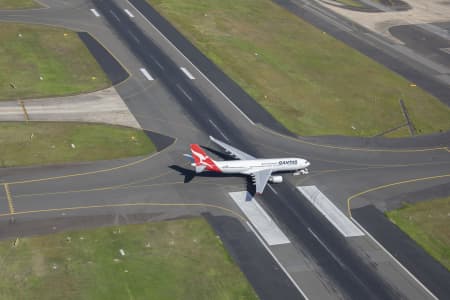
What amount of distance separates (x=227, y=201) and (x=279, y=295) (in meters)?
24.6

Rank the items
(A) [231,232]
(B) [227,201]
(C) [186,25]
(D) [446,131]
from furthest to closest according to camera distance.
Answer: (C) [186,25] → (D) [446,131] → (B) [227,201] → (A) [231,232]

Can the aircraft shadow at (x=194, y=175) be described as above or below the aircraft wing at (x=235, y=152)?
below

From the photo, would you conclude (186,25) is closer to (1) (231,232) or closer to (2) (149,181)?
(2) (149,181)

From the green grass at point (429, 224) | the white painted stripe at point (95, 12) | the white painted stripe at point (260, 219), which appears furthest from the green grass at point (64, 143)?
the white painted stripe at point (95, 12)

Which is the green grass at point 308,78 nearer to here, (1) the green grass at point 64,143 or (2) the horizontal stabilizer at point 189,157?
(2) the horizontal stabilizer at point 189,157

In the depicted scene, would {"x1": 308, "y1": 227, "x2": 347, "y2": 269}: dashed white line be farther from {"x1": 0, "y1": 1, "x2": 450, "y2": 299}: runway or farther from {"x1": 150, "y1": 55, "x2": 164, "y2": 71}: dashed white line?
{"x1": 150, "y1": 55, "x2": 164, "y2": 71}: dashed white line

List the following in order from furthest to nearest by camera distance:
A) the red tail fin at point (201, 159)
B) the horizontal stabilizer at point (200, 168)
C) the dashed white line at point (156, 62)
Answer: the dashed white line at point (156, 62) → the horizontal stabilizer at point (200, 168) → the red tail fin at point (201, 159)

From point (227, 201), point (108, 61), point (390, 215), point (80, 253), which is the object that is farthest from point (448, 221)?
point (108, 61)

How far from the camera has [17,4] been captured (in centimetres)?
19712

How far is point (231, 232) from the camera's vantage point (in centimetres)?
10450

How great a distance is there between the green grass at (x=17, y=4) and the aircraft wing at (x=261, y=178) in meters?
111

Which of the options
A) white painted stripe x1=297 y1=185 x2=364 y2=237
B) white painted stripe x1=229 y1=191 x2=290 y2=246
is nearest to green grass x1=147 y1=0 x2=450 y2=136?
white painted stripe x1=297 y1=185 x2=364 y2=237

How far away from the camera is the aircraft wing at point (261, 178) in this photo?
112 metres

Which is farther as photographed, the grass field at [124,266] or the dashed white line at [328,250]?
the dashed white line at [328,250]
